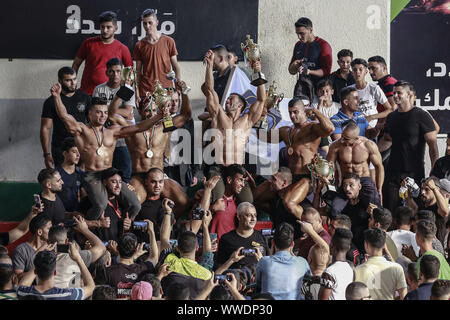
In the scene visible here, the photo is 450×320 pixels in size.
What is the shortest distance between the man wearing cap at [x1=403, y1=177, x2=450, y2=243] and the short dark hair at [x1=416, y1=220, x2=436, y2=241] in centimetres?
149

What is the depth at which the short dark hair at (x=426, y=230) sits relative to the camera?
860 centimetres

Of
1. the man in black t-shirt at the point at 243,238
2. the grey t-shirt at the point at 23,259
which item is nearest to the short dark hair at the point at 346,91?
the man in black t-shirt at the point at 243,238

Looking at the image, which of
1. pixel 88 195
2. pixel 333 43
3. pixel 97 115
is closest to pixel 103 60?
pixel 97 115

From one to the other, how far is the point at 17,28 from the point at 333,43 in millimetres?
5071

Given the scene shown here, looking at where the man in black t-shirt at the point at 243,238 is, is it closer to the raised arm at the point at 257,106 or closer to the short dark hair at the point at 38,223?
the short dark hair at the point at 38,223

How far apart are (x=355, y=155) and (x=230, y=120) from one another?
166 cm

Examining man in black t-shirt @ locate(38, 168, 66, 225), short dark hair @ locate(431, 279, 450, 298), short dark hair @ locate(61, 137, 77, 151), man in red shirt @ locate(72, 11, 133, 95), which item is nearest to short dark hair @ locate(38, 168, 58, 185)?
man in black t-shirt @ locate(38, 168, 66, 225)

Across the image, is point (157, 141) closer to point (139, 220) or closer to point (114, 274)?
point (139, 220)

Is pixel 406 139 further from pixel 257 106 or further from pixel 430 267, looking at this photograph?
pixel 430 267

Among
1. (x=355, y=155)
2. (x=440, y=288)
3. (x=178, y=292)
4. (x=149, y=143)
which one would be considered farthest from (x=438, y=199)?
(x=178, y=292)

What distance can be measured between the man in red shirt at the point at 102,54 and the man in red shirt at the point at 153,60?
0.18 m

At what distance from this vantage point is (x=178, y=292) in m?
7.29

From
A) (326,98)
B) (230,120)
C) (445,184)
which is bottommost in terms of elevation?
(445,184)

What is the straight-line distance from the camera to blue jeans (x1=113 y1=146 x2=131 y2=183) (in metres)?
11.2
